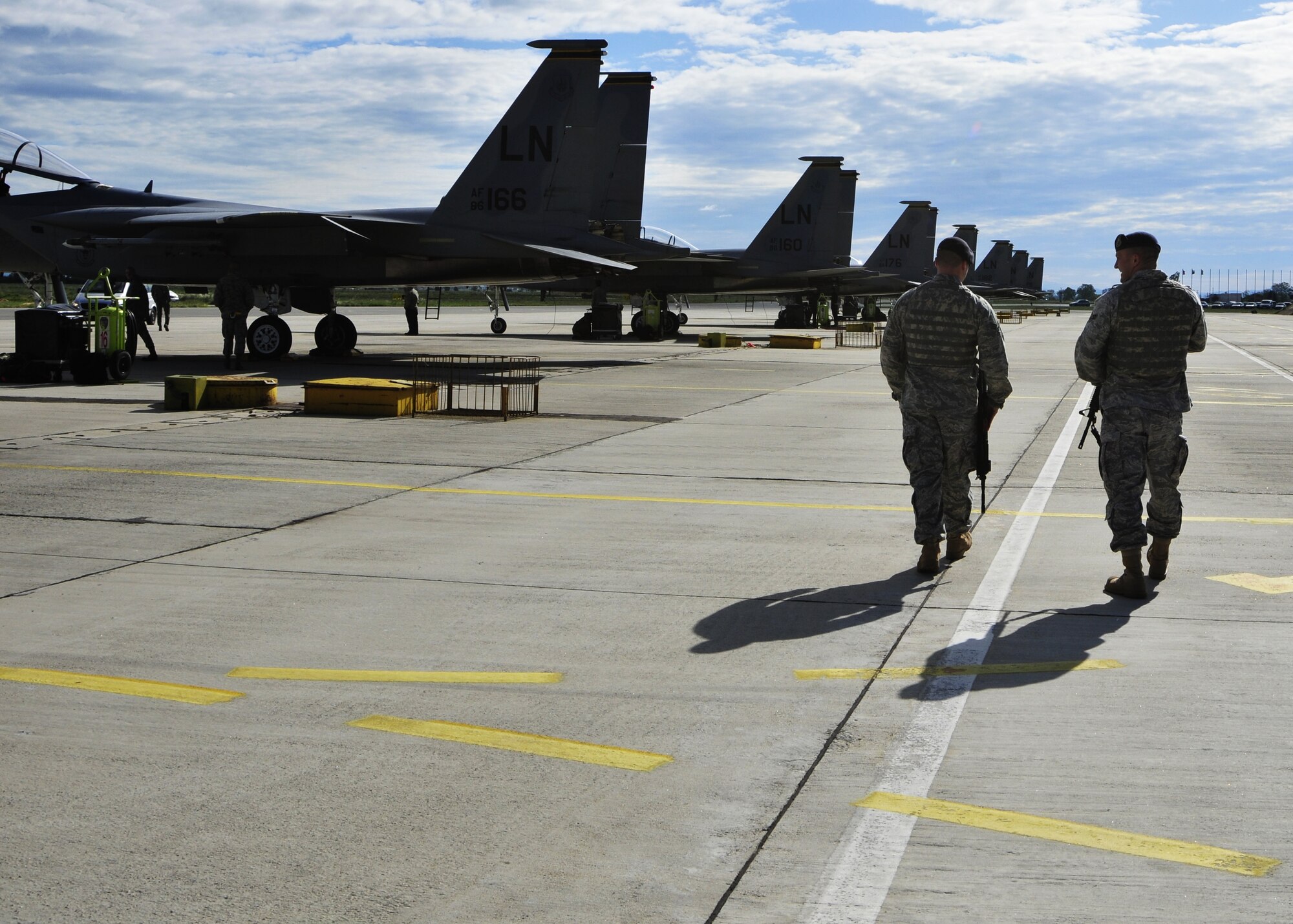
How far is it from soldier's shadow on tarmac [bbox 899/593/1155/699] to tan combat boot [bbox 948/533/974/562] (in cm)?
115

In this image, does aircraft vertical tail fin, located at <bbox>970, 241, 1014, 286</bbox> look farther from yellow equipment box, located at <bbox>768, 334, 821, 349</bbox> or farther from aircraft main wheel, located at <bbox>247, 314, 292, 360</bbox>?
aircraft main wheel, located at <bbox>247, 314, 292, 360</bbox>

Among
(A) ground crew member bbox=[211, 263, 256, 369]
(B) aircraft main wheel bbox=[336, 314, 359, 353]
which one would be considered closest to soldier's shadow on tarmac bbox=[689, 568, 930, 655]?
(A) ground crew member bbox=[211, 263, 256, 369]

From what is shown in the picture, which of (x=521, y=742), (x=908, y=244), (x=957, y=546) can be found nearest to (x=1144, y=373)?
(x=957, y=546)

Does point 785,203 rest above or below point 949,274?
above

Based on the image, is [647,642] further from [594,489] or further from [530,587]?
[594,489]

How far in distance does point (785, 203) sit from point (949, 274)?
4136 cm

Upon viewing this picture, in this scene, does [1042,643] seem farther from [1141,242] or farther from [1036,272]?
[1036,272]

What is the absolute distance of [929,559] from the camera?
7.30 meters

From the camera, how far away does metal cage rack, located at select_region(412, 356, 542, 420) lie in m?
16.2

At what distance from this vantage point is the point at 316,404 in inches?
629

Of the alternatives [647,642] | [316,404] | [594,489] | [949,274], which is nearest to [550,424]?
[316,404]

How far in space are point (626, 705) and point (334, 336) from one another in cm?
2320

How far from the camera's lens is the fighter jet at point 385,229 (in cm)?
2409

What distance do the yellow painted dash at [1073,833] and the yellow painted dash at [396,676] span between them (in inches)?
68.2
